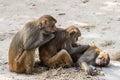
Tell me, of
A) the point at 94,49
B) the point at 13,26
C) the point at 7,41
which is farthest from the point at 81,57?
the point at 13,26

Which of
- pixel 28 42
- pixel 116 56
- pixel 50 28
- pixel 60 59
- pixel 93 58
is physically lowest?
pixel 116 56

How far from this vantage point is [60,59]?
8.02 metres

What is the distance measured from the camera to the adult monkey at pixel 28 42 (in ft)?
25.5

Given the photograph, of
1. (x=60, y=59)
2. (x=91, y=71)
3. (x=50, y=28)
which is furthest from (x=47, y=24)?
(x=91, y=71)

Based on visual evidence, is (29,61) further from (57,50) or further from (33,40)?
A: (57,50)

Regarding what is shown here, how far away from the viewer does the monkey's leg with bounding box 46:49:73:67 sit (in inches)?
313

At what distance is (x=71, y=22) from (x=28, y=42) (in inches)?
134

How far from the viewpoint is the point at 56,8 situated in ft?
39.7

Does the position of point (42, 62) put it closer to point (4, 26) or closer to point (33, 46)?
point (33, 46)

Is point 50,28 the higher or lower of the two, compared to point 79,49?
higher

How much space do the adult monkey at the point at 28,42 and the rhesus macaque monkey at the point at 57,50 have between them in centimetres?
16

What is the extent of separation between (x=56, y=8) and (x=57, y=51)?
410 cm

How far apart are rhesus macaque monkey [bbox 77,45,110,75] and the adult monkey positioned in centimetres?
75

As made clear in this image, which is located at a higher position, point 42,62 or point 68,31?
point 68,31
